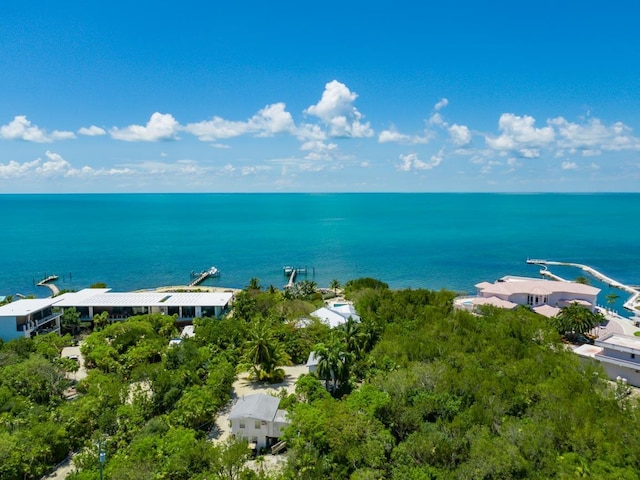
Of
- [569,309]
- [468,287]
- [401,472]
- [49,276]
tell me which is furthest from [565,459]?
[49,276]

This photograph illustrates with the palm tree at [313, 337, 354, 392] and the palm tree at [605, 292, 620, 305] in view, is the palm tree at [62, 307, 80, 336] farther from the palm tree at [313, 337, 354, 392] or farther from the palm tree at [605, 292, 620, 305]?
the palm tree at [605, 292, 620, 305]

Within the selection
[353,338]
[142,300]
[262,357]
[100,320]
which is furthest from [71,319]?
[353,338]

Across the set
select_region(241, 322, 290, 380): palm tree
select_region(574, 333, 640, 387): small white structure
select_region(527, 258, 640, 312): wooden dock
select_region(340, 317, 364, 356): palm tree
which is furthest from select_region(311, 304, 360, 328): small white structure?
select_region(527, 258, 640, 312): wooden dock

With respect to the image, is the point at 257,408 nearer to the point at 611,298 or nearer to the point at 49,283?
the point at 611,298

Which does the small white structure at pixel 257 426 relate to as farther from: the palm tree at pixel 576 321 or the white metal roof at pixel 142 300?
the palm tree at pixel 576 321

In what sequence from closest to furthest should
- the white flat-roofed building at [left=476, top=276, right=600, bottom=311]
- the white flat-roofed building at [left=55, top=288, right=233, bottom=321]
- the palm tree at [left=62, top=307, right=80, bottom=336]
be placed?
the palm tree at [left=62, top=307, right=80, bottom=336], the white flat-roofed building at [left=55, top=288, right=233, bottom=321], the white flat-roofed building at [left=476, top=276, right=600, bottom=311]

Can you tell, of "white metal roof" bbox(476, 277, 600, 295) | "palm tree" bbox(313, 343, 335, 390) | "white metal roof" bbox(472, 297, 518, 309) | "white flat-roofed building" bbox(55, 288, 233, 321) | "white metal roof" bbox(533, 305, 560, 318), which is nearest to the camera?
"palm tree" bbox(313, 343, 335, 390)

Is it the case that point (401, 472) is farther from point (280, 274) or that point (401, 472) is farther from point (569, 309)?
point (280, 274)
